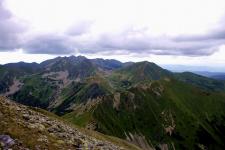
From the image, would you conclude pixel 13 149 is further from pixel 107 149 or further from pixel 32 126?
pixel 107 149

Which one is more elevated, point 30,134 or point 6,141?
point 6,141

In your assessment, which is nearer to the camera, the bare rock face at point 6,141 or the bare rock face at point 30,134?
the bare rock face at point 6,141

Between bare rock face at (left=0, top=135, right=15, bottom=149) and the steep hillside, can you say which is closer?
bare rock face at (left=0, top=135, right=15, bottom=149)

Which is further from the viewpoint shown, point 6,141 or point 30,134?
point 30,134

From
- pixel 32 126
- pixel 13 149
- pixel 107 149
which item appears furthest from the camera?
pixel 107 149

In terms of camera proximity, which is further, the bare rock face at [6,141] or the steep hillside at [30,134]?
the steep hillside at [30,134]

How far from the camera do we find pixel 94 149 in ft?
147

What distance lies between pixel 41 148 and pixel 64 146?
4109 mm

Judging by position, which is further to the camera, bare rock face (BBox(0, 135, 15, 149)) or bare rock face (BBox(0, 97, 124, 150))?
bare rock face (BBox(0, 97, 124, 150))

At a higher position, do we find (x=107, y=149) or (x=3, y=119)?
(x=3, y=119)

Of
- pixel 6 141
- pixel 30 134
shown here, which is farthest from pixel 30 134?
pixel 6 141


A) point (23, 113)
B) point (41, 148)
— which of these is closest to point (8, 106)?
point (23, 113)

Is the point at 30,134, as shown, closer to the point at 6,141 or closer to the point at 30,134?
the point at 30,134

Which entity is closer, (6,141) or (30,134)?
(6,141)
